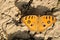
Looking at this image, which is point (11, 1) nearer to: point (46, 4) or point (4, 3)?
point (4, 3)

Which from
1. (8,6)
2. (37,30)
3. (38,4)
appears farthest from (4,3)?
(37,30)

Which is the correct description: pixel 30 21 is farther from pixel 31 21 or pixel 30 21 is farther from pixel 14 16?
pixel 14 16

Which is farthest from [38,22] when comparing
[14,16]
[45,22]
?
[14,16]
